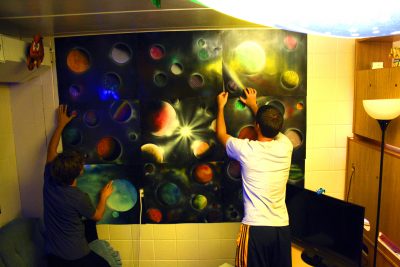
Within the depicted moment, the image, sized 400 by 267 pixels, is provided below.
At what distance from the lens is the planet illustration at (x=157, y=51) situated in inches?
92.3

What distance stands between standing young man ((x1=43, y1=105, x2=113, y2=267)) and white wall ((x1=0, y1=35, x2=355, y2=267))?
536 mm

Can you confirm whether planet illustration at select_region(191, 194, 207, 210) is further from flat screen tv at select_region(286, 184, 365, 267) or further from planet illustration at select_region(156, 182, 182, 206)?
flat screen tv at select_region(286, 184, 365, 267)

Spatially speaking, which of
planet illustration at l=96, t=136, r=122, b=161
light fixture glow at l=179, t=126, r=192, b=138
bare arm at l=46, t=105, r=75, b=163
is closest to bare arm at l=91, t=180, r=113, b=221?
planet illustration at l=96, t=136, r=122, b=161

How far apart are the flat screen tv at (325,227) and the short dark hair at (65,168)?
4.62ft

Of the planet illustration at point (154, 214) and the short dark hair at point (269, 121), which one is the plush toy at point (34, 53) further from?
the short dark hair at point (269, 121)

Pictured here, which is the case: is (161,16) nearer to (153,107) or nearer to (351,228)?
(153,107)

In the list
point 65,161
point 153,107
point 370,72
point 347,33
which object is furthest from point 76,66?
point 347,33

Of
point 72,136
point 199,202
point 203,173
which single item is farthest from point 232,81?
point 72,136

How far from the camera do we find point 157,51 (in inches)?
92.5

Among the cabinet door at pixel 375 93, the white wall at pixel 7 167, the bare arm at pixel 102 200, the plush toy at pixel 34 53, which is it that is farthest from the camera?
the white wall at pixel 7 167

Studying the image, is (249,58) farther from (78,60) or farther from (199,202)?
(78,60)

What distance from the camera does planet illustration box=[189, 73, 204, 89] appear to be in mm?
2354

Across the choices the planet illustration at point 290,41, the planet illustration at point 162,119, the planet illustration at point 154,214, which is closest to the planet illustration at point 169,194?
the planet illustration at point 154,214

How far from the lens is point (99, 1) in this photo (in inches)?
58.0
